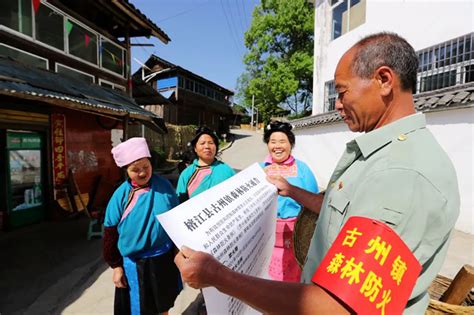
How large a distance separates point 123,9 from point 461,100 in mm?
8074

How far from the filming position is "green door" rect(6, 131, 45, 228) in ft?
17.6

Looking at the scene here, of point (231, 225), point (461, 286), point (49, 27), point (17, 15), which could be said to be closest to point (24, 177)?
point (17, 15)

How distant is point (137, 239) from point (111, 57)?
25.6ft

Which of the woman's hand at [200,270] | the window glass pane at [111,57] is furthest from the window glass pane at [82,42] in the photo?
the woman's hand at [200,270]

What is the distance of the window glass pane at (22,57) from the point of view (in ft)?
16.6

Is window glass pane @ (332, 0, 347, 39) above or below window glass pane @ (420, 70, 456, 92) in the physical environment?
above

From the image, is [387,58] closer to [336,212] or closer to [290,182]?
[336,212]

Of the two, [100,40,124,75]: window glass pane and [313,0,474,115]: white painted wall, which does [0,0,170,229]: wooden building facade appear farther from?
[313,0,474,115]: white painted wall

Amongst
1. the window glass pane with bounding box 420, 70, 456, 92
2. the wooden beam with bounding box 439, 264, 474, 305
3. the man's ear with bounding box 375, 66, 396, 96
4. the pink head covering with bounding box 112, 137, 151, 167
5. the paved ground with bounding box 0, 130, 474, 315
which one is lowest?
the paved ground with bounding box 0, 130, 474, 315

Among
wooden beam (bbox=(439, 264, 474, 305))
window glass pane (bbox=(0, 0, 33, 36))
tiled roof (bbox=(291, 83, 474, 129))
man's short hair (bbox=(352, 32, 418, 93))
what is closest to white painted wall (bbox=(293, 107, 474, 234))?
tiled roof (bbox=(291, 83, 474, 129))

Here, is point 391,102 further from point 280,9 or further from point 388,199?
point 280,9

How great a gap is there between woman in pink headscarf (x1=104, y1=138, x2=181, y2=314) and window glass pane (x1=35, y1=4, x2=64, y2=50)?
5606mm

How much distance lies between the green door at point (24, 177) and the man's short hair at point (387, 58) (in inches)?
257

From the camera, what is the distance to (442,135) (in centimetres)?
517
